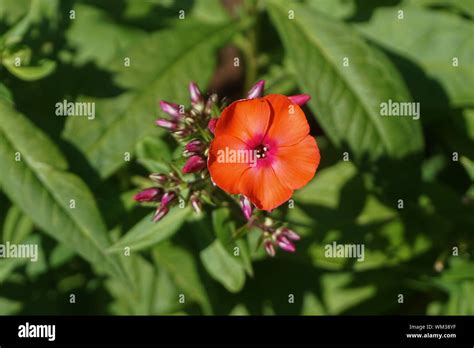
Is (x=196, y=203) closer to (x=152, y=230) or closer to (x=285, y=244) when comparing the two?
(x=152, y=230)

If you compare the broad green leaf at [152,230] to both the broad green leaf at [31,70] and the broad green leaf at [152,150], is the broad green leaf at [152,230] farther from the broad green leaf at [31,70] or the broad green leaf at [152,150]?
the broad green leaf at [31,70]

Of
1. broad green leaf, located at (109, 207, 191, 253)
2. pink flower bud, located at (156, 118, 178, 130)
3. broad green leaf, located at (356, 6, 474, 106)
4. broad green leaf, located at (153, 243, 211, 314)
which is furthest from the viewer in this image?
broad green leaf, located at (356, 6, 474, 106)

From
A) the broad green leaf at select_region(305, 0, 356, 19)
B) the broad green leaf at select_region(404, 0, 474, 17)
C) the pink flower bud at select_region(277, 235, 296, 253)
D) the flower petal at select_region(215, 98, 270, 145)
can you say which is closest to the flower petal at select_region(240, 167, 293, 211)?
the flower petal at select_region(215, 98, 270, 145)

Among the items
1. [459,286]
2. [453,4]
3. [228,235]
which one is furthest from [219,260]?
[453,4]

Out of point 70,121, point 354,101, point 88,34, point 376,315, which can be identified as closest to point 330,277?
point 376,315

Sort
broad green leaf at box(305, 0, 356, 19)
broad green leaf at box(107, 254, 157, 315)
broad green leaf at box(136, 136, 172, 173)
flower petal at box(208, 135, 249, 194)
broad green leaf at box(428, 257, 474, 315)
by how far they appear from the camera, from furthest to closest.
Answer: broad green leaf at box(305, 0, 356, 19) → broad green leaf at box(107, 254, 157, 315) → broad green leaf at box(428, 257, 474, 315) → broad green leaf at box(136, 136, 172, 173) → flower petal at box(208, 135, 249, 194)

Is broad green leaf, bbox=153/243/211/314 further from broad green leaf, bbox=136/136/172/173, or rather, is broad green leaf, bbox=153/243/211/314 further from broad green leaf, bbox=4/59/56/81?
broad green leaf, bbox=4/59/56/81

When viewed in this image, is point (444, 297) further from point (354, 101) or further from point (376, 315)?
point (354, 101)
